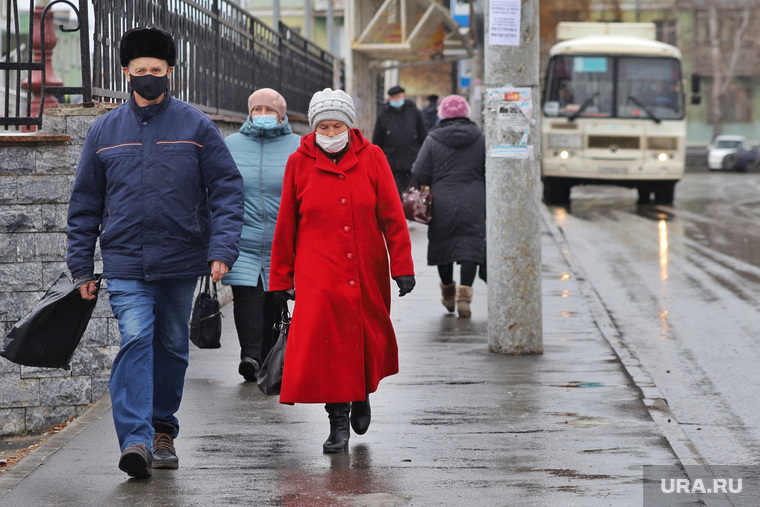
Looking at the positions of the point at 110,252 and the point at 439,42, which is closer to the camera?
the point at 110,252

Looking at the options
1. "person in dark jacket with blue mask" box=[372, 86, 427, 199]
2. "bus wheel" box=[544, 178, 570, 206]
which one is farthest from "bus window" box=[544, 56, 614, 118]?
"person in dark jacket with blue mask" box=[372, 86, 427, 199]

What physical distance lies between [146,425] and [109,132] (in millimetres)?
1247

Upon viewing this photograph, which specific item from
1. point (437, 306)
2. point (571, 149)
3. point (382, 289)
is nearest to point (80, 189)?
point (382, 289)

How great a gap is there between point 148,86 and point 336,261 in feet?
3.70

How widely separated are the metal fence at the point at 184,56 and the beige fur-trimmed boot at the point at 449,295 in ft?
8.45

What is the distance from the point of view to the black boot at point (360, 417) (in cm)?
552

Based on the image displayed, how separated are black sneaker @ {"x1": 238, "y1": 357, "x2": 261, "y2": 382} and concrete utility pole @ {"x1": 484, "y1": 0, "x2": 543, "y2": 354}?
1797 millimetres

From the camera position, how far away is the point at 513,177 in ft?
25.9

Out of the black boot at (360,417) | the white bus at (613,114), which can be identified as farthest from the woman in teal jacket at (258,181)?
the white bus at (613,114)

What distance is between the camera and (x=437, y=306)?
1037cm

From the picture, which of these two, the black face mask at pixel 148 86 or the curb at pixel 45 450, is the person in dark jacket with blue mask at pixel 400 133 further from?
the black face mask at pixel 148 86

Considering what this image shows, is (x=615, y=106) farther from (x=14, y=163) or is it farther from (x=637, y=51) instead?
(x=14, y=163)

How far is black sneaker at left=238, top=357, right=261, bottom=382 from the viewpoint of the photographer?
6.98 m

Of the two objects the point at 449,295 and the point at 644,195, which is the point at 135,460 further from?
the point at 644,195
